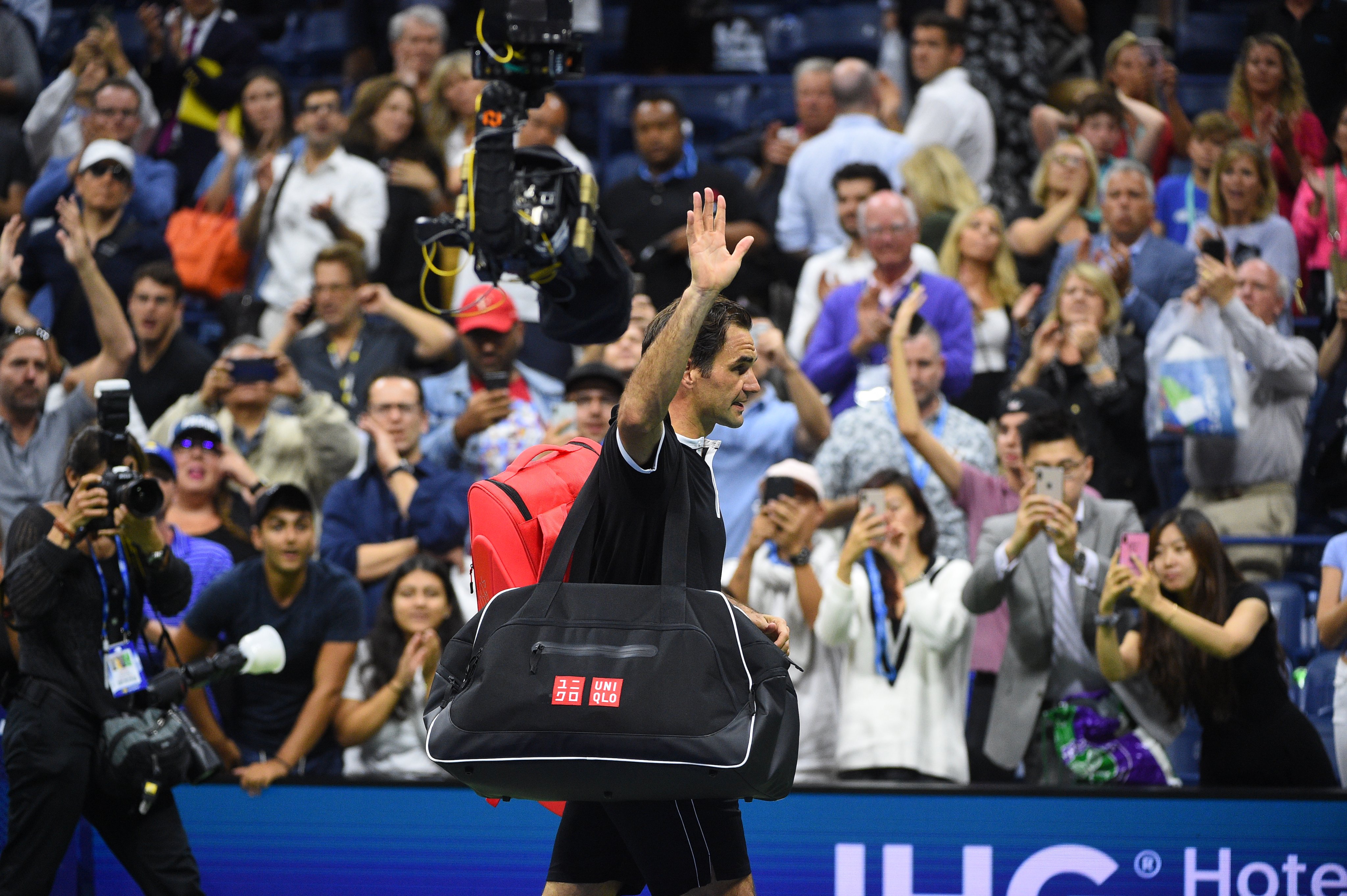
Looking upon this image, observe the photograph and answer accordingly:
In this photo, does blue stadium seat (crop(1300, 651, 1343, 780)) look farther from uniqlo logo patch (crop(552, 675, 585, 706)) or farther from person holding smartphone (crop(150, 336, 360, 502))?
person holding smartphone (crop(150, 336, 360, 502))

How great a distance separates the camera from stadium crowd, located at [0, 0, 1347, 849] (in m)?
6.72

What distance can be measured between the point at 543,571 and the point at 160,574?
2650mm

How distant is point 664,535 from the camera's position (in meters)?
3.96

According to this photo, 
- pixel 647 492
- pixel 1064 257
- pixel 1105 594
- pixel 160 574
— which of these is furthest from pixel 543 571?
pixel 1064 257

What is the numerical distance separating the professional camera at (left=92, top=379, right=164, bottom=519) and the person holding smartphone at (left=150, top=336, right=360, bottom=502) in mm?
2187

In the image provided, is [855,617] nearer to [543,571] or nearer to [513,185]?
[513,185]

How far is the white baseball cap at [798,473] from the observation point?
7.03 metres

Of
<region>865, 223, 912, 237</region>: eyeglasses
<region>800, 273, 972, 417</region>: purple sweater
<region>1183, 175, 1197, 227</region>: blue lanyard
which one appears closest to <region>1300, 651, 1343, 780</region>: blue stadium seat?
<region>800, 273, 972, 417</region>: purple sweater

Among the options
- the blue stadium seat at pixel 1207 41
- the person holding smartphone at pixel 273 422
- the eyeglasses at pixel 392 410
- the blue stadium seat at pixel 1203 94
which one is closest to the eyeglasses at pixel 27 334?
the person holding smartphone at pixel 273 422

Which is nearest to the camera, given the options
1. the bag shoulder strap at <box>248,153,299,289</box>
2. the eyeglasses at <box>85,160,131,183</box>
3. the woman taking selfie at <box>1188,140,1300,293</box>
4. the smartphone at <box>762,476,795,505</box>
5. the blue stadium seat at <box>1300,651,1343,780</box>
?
the smartphone at <box>762,476,795,505</box>

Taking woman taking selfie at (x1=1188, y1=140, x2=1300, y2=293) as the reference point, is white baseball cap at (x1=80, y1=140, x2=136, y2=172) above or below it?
above

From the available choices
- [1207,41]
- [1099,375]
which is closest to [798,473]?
[1099,375]

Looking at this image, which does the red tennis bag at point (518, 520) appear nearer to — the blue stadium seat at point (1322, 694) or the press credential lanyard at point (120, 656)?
the press credential lanyard at point (120, 656)

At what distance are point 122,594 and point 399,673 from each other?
131 cm
